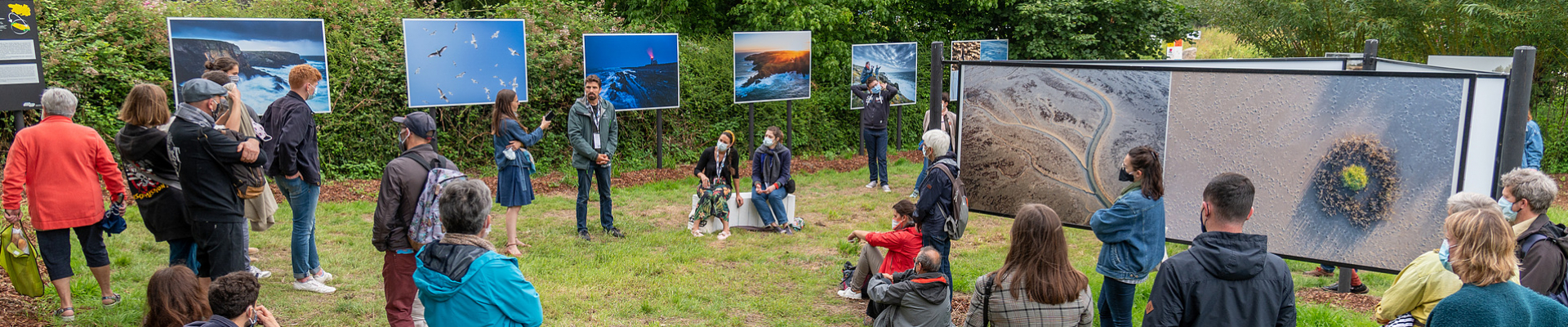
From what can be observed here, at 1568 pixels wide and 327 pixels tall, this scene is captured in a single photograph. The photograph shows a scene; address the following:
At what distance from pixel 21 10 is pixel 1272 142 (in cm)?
809

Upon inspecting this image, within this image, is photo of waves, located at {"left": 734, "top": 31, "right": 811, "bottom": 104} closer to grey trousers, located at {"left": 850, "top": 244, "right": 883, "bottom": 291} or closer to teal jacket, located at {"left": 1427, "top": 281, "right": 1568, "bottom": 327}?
grey trousers, located at {"left": 850, "top": 244, "right": 883, "bottom": 291}

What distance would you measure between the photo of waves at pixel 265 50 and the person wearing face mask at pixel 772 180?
466 centimetres

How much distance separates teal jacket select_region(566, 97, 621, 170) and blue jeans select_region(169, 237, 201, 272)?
3179 millimetres

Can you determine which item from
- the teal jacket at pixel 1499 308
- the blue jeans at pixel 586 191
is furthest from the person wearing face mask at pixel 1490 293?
the blue jeans at pixel 586 191

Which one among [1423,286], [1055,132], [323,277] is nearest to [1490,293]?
[1423,286]

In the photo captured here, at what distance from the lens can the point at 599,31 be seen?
12602 millimetres

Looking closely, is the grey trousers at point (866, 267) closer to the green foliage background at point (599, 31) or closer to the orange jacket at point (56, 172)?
the orange jacket at point (56, 172)

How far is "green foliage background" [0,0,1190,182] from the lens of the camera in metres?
9.34

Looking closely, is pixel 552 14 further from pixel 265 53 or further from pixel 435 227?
pixel 435 227

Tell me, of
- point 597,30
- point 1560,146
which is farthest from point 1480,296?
point 1560,146

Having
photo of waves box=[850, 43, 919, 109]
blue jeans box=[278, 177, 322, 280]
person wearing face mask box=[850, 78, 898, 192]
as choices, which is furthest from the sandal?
photo of waves box=[850, 43, 919, 109]

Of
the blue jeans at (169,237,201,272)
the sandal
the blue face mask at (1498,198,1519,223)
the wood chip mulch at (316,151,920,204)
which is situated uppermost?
the blue face mask at (1498,198,1519,223)

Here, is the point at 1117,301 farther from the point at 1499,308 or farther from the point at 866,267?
the point at 1499,308

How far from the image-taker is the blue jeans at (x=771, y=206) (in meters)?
8.71
